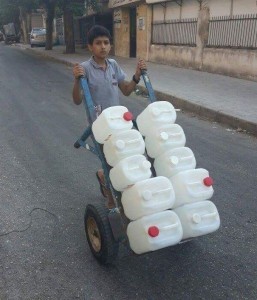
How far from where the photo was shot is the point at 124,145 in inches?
101

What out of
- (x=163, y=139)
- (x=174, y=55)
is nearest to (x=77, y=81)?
(x=163, y=139)

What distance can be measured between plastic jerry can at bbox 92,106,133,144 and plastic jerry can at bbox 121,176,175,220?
1.53 feet

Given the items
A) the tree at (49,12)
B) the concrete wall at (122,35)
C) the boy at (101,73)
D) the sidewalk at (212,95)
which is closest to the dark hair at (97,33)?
the boy at (101,73)

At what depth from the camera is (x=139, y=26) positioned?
19031 millimetres

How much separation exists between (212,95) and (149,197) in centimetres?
772

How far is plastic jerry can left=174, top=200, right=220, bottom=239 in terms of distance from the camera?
254cm

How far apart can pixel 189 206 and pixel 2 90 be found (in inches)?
394

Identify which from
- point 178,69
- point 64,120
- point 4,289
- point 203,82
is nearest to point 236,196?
point 4,289

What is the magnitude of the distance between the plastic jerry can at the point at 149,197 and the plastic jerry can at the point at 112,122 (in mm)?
467

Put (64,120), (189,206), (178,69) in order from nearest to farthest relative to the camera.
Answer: (189,206) → (64,120) → (178,69)

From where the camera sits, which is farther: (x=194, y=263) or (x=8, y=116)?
(x=8, y=116)

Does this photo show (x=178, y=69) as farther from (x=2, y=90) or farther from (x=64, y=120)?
(x=64, y=120)

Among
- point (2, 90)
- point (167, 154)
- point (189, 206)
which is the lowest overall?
point (2, 90)

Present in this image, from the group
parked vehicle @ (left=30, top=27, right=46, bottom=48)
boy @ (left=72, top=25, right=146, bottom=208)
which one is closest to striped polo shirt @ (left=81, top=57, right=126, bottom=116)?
boy @ (left=72, top=25, right=146, bottom=208)
